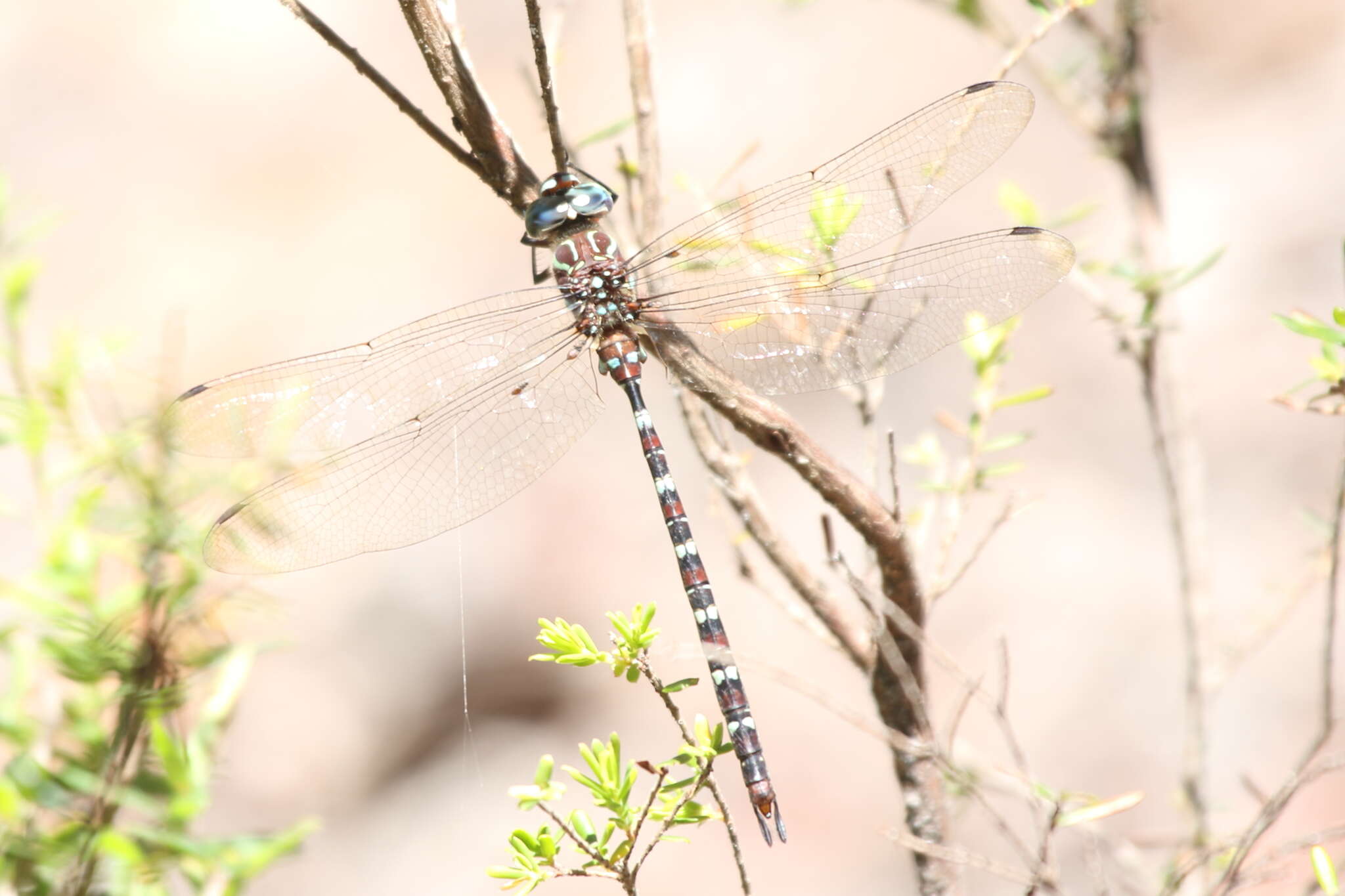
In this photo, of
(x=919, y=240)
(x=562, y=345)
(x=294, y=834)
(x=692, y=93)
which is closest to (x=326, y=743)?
(x=562, y=345)

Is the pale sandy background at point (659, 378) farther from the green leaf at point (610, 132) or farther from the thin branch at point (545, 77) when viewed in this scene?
the thin branch at point (545, 77)

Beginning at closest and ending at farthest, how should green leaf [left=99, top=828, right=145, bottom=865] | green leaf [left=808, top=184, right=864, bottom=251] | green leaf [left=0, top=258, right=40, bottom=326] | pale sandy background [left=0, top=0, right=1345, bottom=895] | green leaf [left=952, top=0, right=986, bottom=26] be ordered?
green leaf [left=99, top=828, right=145, bottom=865]
green leaf [left=0, top=258, right=40, bottom=326]
green leaf [left=808, top=184, right=864, bottom=251]
green leaf [left=952, top=0, right=986, bottom=26]
pale sandy background [left=0, top=0, right=1345, bottom=895]

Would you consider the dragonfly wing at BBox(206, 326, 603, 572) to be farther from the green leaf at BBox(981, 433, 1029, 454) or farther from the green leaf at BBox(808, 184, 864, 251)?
the green leaf at BBox(981, 433, 1029, 454)

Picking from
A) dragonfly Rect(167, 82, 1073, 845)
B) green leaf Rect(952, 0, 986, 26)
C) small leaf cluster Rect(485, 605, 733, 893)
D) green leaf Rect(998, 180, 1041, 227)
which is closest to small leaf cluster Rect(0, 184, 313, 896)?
dragonfly Rect(167, 82, 1073, 845)

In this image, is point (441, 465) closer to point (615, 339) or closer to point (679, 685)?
point (615, 339)

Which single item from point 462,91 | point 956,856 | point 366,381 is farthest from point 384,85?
point 956,856

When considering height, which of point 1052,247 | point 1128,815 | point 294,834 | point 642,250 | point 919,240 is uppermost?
point 919,240

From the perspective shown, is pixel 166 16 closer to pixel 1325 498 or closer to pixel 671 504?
pixel 671 504
